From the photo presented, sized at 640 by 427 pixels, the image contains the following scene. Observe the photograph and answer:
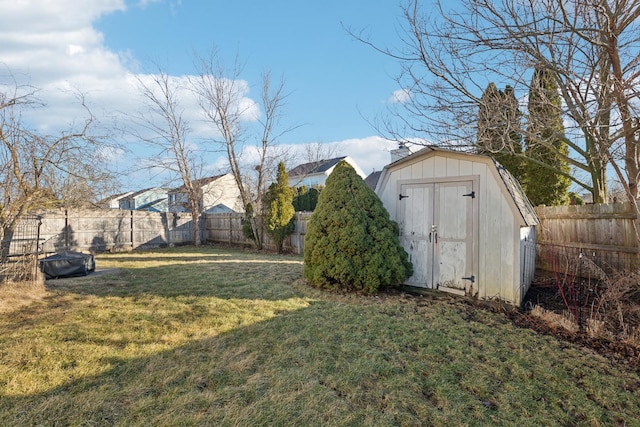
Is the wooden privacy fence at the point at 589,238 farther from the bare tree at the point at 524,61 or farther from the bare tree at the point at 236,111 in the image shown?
the bare tree at the point at 236,111

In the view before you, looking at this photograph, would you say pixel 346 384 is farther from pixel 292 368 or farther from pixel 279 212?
pixel 279 212

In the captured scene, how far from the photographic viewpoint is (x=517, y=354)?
325 centimetres

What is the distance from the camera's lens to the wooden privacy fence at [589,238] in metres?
5.03

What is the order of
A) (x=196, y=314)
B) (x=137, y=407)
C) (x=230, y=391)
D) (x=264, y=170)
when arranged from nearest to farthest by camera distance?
(x=137, y=407) < (x=230, y=391) < (x=196, y=314) < (x=264, y=170)

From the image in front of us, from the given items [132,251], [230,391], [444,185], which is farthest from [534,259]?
[132,251]

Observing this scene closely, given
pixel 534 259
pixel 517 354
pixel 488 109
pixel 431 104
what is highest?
pixel 431 104

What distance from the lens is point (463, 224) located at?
5219 mm

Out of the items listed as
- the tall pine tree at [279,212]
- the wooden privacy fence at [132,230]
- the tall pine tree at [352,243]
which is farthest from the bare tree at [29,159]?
the tall pine tree at [279,212]

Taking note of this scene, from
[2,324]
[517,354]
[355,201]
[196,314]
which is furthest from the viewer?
[355,201]

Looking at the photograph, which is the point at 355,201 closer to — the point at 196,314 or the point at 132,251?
the point at 196,314

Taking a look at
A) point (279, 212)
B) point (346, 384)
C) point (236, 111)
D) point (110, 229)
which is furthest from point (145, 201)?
point (346, 384)

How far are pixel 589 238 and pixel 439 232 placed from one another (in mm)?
2697

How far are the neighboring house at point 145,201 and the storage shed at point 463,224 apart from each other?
2600 cm

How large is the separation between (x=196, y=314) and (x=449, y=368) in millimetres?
3185
